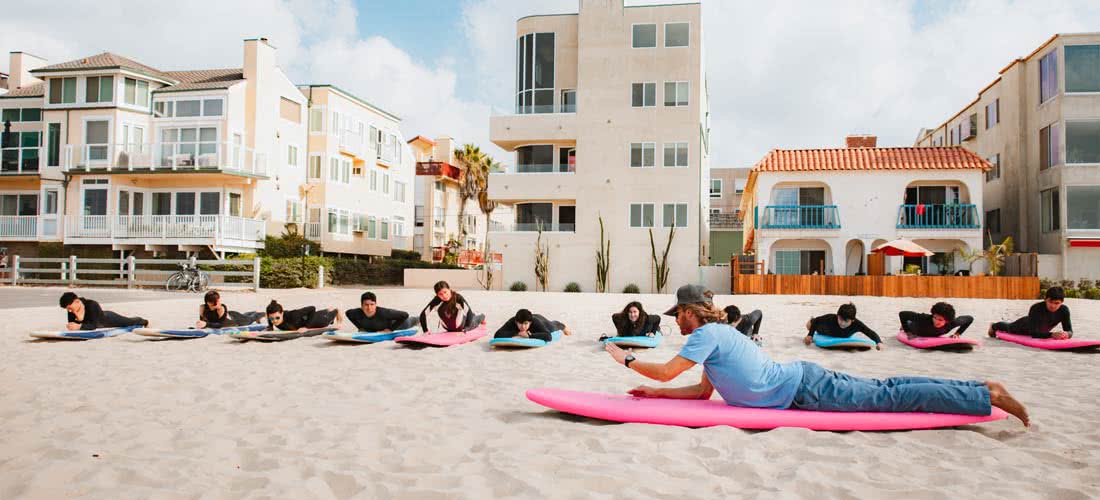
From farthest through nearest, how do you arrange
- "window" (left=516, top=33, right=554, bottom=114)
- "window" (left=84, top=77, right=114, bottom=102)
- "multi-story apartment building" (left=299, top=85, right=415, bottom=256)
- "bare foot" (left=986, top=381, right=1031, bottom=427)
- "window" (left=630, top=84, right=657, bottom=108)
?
"multi-story apartment building" (left=299, top=85, right=415, bottom=256)
"window" (left=516, top=33, right=554, bottom=114)
"window" (left=84, top=77, right=114, bottom=102)
"window" (left=630, top=84, right=657, bottom=108)
"bare foot" (left=986, top=381, right=1031, bottom=427)

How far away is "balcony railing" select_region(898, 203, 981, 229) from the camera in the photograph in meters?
31.0

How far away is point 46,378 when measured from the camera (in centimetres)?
862

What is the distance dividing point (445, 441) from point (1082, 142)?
33.1m

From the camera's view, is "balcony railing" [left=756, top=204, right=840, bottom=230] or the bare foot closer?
the bare foot

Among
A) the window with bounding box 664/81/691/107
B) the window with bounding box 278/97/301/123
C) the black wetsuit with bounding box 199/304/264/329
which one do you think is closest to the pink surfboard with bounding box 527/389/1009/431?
the black wetsuit with bounding box 199/304/264/329

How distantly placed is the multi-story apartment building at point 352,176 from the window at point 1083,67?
35.2 metres

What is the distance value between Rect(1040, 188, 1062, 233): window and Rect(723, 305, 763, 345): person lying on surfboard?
24.0m

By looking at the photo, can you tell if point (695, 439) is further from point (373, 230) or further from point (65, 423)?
point (373, 230)

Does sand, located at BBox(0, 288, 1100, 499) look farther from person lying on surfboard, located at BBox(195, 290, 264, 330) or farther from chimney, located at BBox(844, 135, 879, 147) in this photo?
chimney, located at BBox(844, 135, 879, 147)

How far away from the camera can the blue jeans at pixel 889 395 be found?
227 inches

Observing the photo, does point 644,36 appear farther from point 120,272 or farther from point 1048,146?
point 120,272

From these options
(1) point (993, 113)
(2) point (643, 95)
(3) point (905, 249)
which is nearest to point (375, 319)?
(3) point (905, 249)

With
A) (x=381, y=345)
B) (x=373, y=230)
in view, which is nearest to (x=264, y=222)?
(x=373, y=230)

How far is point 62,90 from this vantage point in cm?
3612
